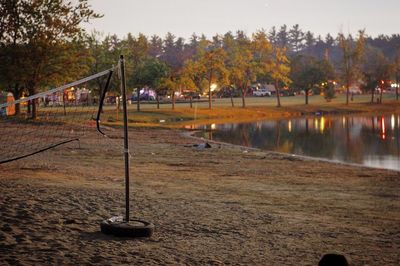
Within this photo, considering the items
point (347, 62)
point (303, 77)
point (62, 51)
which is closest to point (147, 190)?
point (62, 51)

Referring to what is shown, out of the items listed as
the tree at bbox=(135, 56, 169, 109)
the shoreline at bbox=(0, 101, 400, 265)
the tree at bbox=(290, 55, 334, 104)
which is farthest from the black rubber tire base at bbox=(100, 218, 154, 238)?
the tree at bbox=(290, 55, 334, 104)

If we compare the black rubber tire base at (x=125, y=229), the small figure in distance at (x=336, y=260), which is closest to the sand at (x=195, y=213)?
the black rubber tire base at (x=125, y=229)

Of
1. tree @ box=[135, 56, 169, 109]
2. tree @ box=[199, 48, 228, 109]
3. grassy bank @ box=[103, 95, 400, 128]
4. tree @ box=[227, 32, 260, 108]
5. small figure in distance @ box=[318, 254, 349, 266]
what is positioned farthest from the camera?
tree @ box=[227, 32, 260, 108]

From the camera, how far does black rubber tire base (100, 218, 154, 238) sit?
946 centimetres

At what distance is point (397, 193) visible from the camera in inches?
692

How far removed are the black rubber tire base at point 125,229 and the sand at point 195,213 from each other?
0.15 metres

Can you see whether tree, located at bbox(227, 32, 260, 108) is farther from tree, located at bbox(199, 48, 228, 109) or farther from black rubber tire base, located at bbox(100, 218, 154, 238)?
black rubber tire base, located at bbox(100, 218, 154, 238)

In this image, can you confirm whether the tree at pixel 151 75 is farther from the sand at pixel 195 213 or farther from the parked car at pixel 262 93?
the parked car at pixel 262 93

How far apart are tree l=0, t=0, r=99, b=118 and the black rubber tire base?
3469cm

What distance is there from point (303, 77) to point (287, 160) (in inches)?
3002

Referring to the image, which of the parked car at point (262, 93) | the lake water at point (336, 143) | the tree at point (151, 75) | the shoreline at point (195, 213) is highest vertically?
the tree at point (151, 75)

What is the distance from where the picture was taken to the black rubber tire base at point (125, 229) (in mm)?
9461

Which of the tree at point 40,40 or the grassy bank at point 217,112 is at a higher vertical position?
the tree at point 40,40

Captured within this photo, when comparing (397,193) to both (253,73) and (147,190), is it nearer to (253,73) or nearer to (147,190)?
(147,190)
